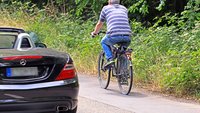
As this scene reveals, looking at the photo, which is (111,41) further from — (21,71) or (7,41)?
(21,71)

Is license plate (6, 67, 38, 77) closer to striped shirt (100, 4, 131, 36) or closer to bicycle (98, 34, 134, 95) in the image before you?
bicycle (98, 34, 134, 95)

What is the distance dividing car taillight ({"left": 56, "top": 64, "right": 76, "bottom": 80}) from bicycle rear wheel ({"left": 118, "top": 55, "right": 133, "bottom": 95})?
2444 mm

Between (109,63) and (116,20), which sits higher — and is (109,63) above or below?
below

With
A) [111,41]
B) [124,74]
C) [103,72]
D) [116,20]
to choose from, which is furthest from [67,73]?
[103,72]

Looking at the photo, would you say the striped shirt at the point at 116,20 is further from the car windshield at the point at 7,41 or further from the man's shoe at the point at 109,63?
the car windshield at the point at 7,41

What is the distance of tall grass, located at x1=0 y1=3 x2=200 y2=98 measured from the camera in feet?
28.3

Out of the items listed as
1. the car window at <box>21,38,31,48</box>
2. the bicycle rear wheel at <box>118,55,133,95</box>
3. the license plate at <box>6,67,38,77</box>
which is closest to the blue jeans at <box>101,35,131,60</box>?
the bicycle rear wheel at <box>118,55,133,95</box>

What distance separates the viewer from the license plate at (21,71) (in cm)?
584

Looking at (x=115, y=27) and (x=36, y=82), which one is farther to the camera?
(x=115, y=27)

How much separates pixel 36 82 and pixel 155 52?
488 centimetres

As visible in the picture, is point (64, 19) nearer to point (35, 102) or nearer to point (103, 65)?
point (103, 65)

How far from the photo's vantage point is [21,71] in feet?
19.4

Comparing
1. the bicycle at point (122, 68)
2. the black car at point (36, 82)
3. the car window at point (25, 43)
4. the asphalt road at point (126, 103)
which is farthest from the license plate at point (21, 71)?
the bicycle at point (122, 68)

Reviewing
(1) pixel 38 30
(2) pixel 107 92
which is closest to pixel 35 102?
(2) pixel 107 92
